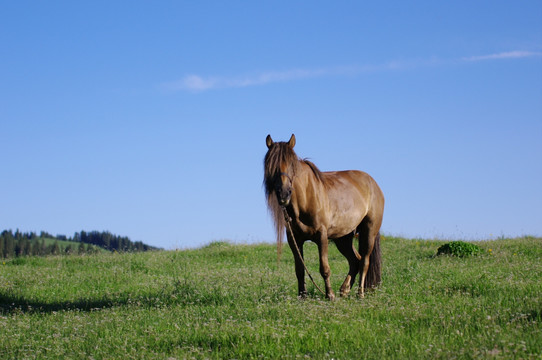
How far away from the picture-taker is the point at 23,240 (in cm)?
9450

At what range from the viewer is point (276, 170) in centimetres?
915

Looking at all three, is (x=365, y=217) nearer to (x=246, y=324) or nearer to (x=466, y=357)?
(x=246, y=324)

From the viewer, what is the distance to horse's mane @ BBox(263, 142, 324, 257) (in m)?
9.12

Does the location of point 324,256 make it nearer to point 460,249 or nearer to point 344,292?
point 344,292

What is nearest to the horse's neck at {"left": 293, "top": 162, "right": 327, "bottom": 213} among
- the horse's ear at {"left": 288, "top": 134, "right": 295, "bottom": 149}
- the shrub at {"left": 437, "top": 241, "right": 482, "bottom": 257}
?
the horse's ear at {"left": 288, "top": 134, "right": 295, "bottom": 149}

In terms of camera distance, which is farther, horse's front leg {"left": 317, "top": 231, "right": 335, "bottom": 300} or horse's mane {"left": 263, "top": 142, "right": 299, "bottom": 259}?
horse's front leg {"left": 317, "top": 231, "right": 335, "bottom": 300}

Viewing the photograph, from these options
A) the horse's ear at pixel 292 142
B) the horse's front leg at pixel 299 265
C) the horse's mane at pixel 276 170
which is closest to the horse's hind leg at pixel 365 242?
the horse's front leg at pixel 299 265

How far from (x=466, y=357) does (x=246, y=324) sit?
314 centimetres

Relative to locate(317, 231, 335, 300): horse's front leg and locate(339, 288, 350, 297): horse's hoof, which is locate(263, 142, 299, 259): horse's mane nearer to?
locate(317, 231, 335, 300): horse's front leg

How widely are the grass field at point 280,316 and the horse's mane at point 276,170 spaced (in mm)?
1352

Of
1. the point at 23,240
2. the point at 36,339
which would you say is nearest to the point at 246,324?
the point at 36,339

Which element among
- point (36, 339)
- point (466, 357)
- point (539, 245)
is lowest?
point (36, 339)

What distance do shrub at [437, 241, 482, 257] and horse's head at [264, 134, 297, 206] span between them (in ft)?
29.6

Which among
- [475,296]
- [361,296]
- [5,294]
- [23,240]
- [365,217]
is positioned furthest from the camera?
[23,240]
